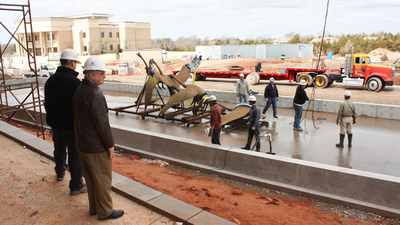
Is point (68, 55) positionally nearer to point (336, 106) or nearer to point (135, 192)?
point (135, 192)

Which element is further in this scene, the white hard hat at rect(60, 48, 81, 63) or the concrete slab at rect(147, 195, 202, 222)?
the white hard hat at rect(60, 48, 81, 63)

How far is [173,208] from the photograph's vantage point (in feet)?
13.8

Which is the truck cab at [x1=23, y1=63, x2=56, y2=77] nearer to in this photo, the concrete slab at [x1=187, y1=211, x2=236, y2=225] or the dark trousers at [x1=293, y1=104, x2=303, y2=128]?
the dark trousers at [x1=293, y1=104, x2=303, y2=128]

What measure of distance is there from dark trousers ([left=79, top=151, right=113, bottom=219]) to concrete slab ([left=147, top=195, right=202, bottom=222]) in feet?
2.36

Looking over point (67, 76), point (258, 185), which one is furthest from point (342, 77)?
point (67, 76)

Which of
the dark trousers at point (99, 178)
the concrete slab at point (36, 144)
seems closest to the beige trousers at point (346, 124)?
the dark trousers at point (99, 178)

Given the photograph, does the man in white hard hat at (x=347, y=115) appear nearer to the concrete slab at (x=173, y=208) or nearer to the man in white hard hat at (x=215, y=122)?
the man in white hard hat at (x=215, y=122)

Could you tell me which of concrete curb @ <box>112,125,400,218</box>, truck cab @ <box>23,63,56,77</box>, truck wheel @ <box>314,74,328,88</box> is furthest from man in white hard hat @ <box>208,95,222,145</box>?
truck cab @ <box>23,63,56,77</box>

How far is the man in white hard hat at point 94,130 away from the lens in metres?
3.41

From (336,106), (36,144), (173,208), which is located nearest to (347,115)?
(336,106)

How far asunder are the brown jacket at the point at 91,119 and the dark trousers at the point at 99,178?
92mm

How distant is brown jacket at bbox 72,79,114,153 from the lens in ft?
11.1

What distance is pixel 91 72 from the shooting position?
354 centimetres

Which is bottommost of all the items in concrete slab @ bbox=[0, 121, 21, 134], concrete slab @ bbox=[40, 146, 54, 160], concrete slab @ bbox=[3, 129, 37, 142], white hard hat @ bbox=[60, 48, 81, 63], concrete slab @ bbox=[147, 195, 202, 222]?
concrete slab @ bbox=[147, 195, 202, 222]
